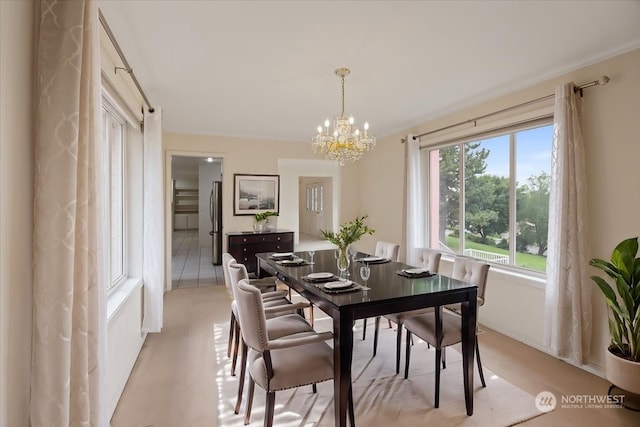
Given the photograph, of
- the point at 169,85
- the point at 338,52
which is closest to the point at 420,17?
the point at 338,52

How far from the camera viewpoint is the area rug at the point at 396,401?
212cm

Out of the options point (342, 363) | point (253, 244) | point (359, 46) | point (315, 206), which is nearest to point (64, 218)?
point (342, 363)

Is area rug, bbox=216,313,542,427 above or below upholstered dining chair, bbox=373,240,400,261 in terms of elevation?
below

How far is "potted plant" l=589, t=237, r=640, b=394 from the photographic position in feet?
7.16

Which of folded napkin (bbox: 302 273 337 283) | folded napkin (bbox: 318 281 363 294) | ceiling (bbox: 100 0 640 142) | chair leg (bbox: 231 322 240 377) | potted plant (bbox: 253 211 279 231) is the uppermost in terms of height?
ceiling (bbox: 100 0 640 142)

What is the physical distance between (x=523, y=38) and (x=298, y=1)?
171cm

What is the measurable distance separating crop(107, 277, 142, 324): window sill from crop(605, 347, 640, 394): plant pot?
3.39 metres

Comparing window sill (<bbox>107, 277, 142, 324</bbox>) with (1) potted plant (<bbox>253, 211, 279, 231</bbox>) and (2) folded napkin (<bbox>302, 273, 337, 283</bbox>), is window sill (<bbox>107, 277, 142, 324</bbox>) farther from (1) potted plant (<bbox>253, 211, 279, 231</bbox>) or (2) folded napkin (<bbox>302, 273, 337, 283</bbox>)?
(1) potted plant (<bbox>253, 211, 279, 231</bbox>)

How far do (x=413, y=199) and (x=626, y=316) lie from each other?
272 cm

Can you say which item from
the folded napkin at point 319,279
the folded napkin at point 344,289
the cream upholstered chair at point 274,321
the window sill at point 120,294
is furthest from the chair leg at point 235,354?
the folded napkin at point 344,289

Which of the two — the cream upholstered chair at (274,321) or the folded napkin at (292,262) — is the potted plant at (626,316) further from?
the folded napkin at (292,262)

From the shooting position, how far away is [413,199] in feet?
15.5

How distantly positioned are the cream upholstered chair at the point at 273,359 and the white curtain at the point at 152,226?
73.3 inches

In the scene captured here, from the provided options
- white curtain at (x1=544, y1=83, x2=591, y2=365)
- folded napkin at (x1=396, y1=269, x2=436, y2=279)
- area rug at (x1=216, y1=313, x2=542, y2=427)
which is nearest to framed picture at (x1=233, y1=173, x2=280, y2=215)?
area rug at (x1=216, y1=313, x2=542, y2=427)
